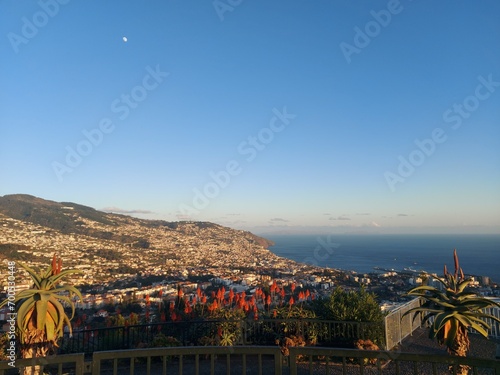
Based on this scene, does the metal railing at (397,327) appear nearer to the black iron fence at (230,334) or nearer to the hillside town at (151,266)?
the black iron fence at (230,334)

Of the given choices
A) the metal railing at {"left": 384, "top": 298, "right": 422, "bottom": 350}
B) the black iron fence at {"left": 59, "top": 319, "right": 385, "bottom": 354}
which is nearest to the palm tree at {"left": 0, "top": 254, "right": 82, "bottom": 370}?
Answer: the black iron fence at {"left": 59, "top": 319, "right": 385, "bottom": 354}

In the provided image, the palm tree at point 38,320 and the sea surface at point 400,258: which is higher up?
A: the palm tree at point 38,320

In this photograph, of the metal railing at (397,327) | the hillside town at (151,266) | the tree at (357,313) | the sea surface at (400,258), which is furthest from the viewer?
the sea surface at (400,258)

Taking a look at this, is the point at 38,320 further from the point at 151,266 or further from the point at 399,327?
the point at 151,266

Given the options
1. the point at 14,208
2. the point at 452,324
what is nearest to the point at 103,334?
the point at 452,324

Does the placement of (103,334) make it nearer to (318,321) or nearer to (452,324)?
(318,321)

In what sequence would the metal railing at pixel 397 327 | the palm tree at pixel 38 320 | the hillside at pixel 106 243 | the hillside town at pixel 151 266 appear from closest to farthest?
the palm tree at pixel 38 320 → the metal railing at pixel 397 327 → the hillside town at pixel 151 266 → the hillside at pixel 106 243

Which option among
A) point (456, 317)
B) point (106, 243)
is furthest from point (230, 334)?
point (106, 243)

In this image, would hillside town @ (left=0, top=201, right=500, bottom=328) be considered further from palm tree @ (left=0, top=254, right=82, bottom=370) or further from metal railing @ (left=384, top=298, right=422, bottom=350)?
palm tree @ (left=0, top=254, right=82, bottom=370)

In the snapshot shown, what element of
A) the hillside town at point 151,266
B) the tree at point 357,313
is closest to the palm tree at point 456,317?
the tree at point 357,313
